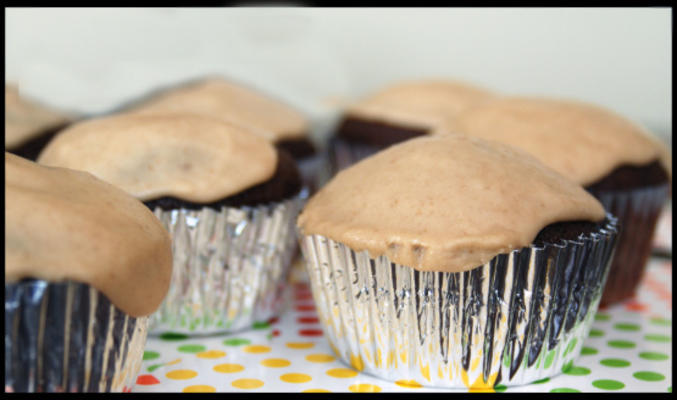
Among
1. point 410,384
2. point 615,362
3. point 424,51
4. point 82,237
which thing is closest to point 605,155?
point 615,362

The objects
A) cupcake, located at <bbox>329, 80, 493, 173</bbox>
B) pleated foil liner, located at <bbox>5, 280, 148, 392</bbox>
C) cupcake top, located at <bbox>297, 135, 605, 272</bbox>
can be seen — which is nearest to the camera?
pleated foil liner, located at <bbox>5, 280, 148, 392</bbox>

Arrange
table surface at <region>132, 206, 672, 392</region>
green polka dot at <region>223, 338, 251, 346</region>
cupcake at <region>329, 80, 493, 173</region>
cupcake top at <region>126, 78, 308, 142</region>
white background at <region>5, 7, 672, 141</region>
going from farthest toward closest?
1. white background at <region>5, 7, 672, 141</region>
2. cupcake at <region>329, 80, 493, 173</region>
3. cupcake top at <region>126, 78, 308, 142</region>
4. green polka dot at <region>223, 338, 251, 346</region>
5. table surface at <region>132, 206, 672, 392</region>

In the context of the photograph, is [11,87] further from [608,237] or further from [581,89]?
[581,89]

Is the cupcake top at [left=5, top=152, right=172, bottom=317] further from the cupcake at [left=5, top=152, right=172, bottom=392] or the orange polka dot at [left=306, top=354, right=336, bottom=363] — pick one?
the orange polka dot at [left=306, top=354, right=336, bottom=363]

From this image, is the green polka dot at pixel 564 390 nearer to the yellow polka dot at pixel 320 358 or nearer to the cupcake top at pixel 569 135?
the yellow polka dot at pixel 320 358

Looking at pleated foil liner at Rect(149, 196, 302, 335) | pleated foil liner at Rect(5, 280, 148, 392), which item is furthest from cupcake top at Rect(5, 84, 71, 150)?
pleated foil liner at Rect(5, 280, 148, 392)
